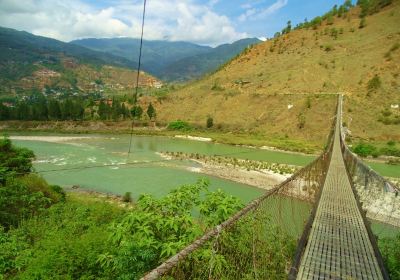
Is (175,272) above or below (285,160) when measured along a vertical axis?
above

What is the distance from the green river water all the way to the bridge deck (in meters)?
0.94

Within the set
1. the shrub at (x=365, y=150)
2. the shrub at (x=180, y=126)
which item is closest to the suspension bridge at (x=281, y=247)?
the shrub at (x=365, y=150)

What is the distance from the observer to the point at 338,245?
5316 mm

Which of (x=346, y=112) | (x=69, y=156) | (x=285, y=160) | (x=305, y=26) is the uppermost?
(x=305, y=26)

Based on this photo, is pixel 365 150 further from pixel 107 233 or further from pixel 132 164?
pixel 107 233

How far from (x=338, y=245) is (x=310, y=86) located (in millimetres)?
45888

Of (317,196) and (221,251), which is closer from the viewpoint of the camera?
(221,251)

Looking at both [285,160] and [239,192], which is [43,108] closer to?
[285,160]

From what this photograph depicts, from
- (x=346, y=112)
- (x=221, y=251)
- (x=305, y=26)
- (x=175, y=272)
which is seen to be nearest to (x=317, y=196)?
(x=221, y=251)

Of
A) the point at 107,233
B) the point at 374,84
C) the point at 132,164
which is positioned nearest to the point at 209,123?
the point at 374,84

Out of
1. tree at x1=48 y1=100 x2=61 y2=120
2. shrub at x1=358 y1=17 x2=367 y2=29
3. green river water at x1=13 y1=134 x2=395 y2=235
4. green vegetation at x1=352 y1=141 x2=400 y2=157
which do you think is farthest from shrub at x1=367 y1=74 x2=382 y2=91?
tree at x1=48 y1=100 x2=61 y2=120

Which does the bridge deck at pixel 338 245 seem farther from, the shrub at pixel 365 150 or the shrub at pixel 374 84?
the shrub at pixel 374 84

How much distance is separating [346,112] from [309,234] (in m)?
36.2

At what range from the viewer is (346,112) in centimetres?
3844
